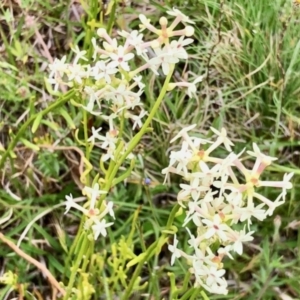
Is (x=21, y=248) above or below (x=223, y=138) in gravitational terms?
below

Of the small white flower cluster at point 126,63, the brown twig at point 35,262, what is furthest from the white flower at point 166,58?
the brown twig at point 35,262

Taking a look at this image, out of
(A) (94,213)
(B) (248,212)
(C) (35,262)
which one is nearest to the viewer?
(B) (248,212)

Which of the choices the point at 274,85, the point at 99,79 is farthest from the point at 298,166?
the point at 99,79

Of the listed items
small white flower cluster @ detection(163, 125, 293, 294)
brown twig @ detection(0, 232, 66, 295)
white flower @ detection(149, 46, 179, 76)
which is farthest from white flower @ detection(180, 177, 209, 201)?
brown twig @ detection(0, 232, 66, 295)

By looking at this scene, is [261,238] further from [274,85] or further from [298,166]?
[274,85]

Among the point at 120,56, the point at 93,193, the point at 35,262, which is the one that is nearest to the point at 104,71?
the point at 120,56

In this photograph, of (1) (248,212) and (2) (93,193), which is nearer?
(1) (248,212)

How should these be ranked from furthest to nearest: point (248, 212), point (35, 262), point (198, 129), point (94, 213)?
point (198, 129), point (35, 262), point (94, 213), point (248, 212)

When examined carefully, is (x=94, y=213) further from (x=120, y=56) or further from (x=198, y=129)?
(x=198, y=129)
